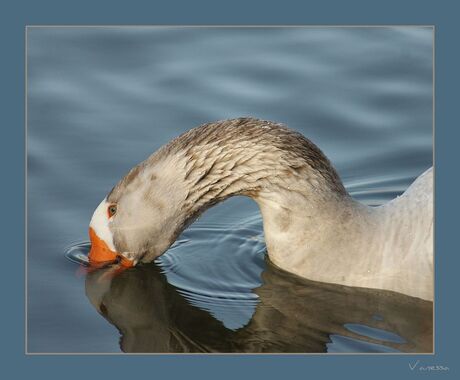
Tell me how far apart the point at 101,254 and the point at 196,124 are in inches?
102

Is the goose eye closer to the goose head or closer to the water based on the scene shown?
the goose head

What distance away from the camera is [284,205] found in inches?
300

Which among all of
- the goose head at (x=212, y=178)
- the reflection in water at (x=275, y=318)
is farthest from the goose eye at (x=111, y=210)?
the reflection in water at (x=275, y=318)

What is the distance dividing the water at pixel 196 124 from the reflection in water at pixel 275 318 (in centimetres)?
1

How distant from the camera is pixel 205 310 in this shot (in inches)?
303

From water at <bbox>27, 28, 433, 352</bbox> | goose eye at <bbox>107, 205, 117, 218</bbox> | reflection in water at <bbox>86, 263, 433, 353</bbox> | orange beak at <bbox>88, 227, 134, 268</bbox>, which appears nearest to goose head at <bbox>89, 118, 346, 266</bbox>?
goose eye at <bbox>107, 205, 117, 218</bbox>

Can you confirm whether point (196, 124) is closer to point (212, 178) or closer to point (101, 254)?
point (101, 254)

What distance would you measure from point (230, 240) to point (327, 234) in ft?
4.28

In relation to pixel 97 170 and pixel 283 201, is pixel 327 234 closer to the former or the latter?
pixel 283 201

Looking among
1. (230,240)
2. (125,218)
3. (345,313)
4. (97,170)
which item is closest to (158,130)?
(97,170)

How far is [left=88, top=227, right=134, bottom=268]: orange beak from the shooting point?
7848mm

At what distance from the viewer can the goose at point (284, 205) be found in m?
7.41

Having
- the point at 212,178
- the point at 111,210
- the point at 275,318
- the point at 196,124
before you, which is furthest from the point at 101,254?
the point at 196,124

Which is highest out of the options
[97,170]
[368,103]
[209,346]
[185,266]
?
[368,103]
